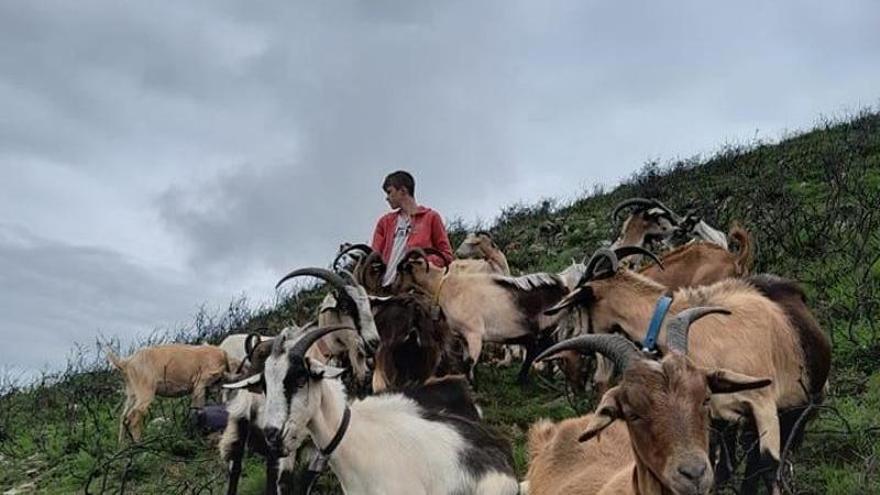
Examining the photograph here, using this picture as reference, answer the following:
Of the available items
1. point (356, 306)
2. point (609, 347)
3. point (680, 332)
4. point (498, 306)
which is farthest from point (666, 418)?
Result: point (498, 306)

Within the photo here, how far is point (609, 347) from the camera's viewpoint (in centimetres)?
419

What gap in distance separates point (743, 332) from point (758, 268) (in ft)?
18.5

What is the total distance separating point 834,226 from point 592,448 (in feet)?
26.0

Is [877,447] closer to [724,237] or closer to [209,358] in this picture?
[724,237]

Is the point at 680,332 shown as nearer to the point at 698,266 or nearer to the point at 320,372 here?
the point at 320,372

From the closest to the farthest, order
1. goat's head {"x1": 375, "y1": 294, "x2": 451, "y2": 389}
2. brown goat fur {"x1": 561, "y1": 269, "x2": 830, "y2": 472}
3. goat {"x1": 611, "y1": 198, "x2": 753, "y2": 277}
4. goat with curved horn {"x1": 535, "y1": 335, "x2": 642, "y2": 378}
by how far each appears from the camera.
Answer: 1. goat with curved horn {"x1": 535, "y1": 335, "x2": 642, "y2": 378}
2. brown goat fur {"x1": 561, "y1": 269, "x2": 830, "y2": 472}
3. goat's head {"x1": 375, "y1": 294, "x2": 451, "y2": 389}
4. goat {"x1": 611, "y1": 198, "x2": 753, "y2": 277}

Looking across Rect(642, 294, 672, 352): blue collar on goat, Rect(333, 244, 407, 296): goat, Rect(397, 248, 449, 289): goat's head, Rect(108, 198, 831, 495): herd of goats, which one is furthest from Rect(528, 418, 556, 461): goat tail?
Rect(333, 244, 407, 296): goat

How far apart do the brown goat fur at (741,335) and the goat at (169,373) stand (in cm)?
583

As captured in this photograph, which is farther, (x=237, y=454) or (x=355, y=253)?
(x=355, y=253)

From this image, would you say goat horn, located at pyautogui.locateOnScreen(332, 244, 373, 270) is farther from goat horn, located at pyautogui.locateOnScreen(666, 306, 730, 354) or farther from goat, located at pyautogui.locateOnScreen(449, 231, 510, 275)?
goat horn, located at pyautogui.locateOnScreen(666, 306, 730, 354)

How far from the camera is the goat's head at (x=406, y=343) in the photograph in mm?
7953

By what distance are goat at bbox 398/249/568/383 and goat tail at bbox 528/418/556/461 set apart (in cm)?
321

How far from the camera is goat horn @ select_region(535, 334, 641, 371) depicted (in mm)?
4066

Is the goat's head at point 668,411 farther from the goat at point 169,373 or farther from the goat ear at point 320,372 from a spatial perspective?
the goat at point 169,373
